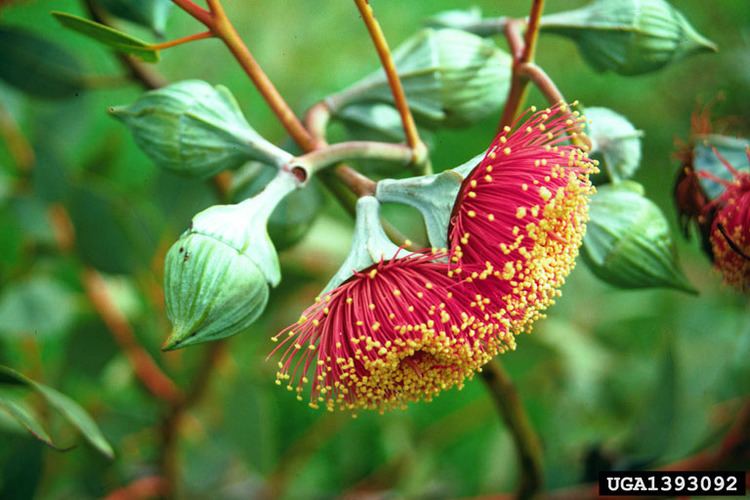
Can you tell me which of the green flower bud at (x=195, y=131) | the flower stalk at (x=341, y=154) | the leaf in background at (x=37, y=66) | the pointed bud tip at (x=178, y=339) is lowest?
the pointed bud tip at (x=178, y=339)

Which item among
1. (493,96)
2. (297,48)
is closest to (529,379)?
(493,96)

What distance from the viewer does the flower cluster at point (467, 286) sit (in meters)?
0.66

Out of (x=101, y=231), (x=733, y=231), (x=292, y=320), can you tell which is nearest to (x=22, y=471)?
(x=101, y=231)

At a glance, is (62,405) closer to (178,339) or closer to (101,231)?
(178,339)

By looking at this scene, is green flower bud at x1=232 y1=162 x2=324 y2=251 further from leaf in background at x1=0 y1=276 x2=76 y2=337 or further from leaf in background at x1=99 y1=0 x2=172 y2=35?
leaf in background at x1=0 y1=276 x2=76 y2=337

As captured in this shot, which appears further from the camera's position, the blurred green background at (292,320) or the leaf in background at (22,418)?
the blurred green background at (292,320)

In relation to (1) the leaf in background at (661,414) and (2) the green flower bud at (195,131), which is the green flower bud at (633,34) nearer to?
(2) the green flower bud at (195,131)

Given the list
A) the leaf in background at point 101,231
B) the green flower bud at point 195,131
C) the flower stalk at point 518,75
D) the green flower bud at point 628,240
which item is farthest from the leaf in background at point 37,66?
the green flower bud at point 628,240

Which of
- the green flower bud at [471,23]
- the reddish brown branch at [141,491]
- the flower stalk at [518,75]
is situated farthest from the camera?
the reddish brown branch at [141,491]

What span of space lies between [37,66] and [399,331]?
0.60 metres

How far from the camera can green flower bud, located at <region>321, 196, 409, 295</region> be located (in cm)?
66

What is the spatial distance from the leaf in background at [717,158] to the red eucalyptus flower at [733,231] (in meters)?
0.01

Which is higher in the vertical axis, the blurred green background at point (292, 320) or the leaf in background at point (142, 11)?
the leaf in background at point (142, 11)

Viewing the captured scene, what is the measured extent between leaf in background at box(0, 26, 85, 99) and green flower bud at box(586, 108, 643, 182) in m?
0.63
